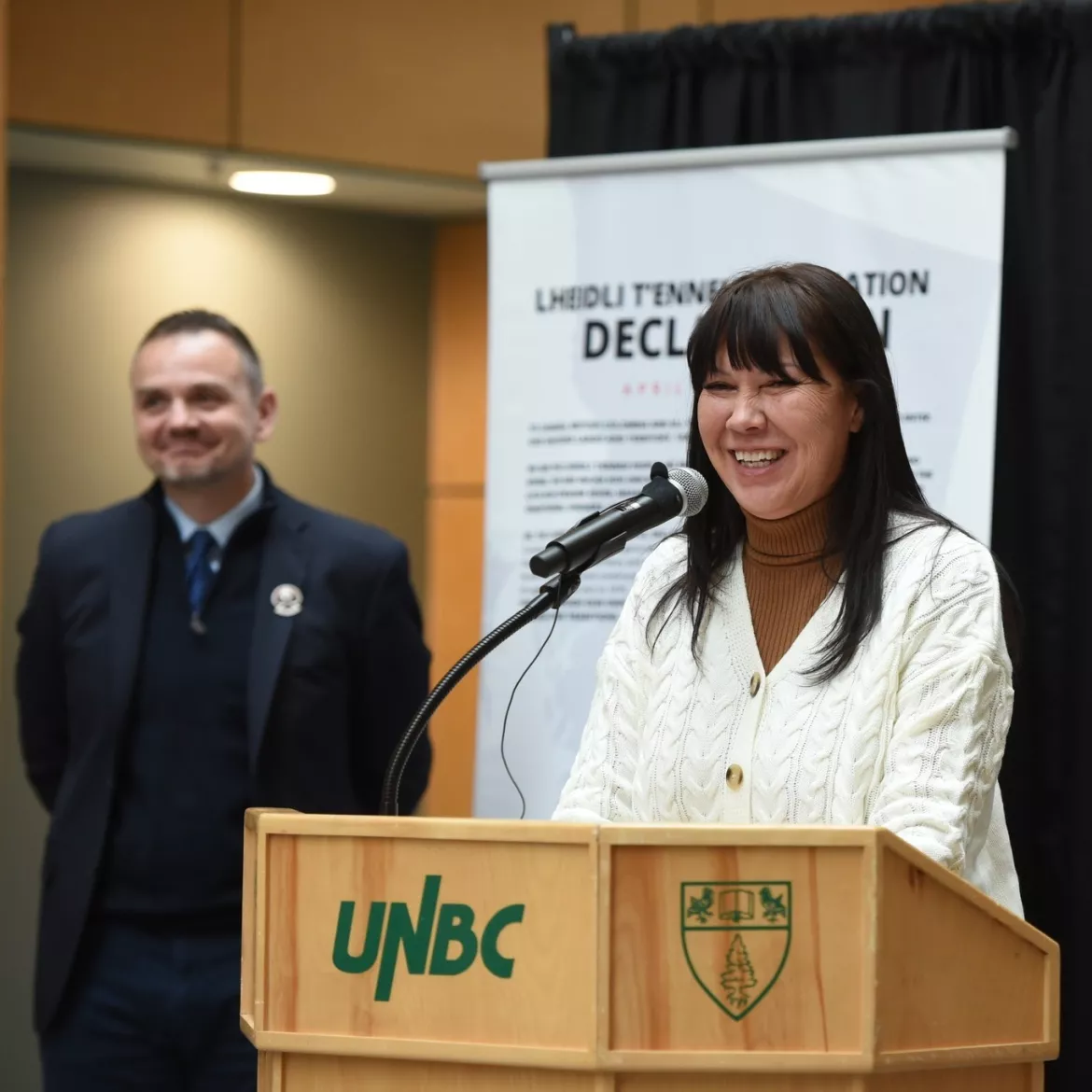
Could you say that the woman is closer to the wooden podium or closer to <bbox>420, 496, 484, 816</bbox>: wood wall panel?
the wooden podium

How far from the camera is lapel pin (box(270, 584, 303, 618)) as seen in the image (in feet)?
10.3

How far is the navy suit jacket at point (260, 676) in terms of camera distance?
3.03 meters

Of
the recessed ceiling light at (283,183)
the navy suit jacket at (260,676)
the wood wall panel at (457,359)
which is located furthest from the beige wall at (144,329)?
the navy suit jacket at (260,676)

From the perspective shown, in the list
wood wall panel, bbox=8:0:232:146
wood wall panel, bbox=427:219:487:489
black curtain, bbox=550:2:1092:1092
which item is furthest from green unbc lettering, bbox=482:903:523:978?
wood wall panel, bbox=427:219:487:489

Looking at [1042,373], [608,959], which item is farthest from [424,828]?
[1042,373]

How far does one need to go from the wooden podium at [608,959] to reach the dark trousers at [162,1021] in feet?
4.55

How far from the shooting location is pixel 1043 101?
11.6ft

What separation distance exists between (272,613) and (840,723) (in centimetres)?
143

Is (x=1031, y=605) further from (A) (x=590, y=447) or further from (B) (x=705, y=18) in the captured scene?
(B) (x=705, y=18)

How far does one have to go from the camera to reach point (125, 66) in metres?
4.60

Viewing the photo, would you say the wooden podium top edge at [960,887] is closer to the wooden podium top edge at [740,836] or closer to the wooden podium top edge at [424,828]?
the wooden podium top edge at [740,836]

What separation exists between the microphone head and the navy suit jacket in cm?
127

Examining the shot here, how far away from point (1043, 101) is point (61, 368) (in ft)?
9.08

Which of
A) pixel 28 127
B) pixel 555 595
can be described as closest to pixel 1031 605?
pixel 555 595
